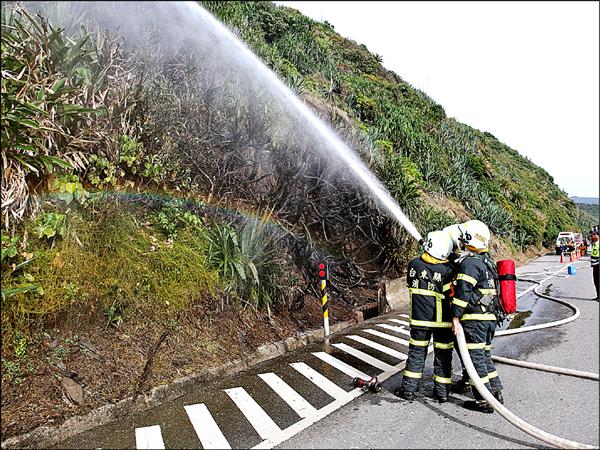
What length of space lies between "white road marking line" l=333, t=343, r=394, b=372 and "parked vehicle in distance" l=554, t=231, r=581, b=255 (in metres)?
7.60

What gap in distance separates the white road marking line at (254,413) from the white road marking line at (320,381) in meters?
0.86

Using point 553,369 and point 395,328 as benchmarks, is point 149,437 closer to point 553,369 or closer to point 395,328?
point 553,369

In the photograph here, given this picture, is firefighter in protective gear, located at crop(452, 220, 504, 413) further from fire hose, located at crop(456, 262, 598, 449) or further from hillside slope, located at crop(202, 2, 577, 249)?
hillside slope, located at crop(202, 2, 577, 249)

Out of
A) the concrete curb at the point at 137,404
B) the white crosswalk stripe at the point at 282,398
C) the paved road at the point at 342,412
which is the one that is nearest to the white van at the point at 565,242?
the paved road at the point at 342,412

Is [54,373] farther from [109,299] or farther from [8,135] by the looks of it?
[8,135]

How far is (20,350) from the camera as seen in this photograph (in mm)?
4074

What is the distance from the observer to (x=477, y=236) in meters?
4.77

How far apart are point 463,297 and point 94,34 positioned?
6.14m

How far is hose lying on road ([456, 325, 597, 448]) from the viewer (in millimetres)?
3457

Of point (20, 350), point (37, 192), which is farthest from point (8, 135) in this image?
point (20, 350)

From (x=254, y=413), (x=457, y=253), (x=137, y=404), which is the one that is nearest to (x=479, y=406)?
(x=457, y=253)

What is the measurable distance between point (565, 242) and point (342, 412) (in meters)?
10.1

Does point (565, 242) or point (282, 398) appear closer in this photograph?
point (282, 398)

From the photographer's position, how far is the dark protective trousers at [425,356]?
15.7ft
